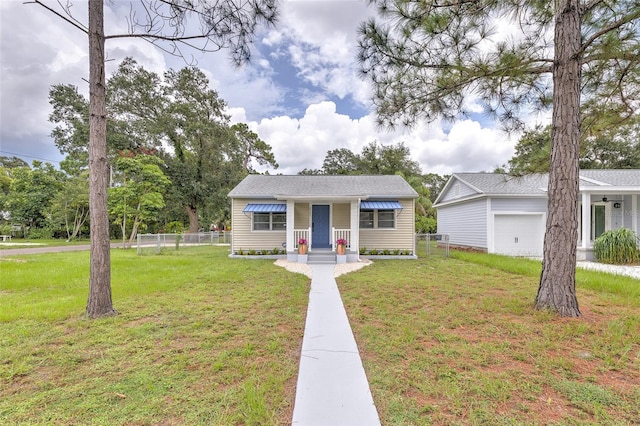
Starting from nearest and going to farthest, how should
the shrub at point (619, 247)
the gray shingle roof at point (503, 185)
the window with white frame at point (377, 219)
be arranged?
1. the shrub at point (619, 247)
2. the window with white frame at point (377, 219)
3. the gray shingle roof at point (503, 185)

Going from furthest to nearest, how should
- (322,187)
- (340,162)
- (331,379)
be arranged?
(340,162) < (322,187) < (331,379)

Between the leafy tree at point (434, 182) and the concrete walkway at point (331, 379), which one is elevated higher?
the leafy tree at point (434, 182)

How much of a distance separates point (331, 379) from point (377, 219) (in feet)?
31.9

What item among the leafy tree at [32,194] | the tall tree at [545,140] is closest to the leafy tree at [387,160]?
the tall tree at [545,140]

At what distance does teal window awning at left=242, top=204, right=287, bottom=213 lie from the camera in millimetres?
10945

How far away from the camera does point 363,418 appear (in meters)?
1.99

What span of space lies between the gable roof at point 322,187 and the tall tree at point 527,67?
18.6 feet

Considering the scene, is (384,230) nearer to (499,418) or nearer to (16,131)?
(499,418)

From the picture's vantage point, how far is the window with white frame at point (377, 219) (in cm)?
1176

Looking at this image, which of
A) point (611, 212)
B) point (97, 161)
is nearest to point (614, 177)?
point (611, 212)

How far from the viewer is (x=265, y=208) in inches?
439

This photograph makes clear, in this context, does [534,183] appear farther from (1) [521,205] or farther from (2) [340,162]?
→ (2) [340,162]

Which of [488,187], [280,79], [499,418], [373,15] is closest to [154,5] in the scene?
[373,15]

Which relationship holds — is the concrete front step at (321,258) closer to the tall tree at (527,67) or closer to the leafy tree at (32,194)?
the tall tree at (527,67)
